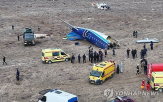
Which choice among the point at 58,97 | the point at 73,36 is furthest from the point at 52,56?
the point at 58,97

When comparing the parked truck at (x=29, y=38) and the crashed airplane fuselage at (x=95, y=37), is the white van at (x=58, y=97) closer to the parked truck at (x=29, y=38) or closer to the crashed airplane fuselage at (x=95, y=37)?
the crashed airplane fuselage at (x=95, y=37)

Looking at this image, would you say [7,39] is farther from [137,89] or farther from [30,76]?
[137,89]

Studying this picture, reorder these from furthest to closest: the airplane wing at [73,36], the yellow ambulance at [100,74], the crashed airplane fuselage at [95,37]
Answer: the airplane wing at [73,36]
the crashed airplane fuselage at [95,37]
the yellow ambulance at [100,74]

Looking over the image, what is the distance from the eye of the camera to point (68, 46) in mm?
44656

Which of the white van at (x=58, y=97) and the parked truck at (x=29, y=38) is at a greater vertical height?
the parked truck at (x=29, y=38)

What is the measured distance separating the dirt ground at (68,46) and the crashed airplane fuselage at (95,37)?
1106 millimetres

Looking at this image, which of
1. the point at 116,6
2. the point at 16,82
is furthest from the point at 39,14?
the point at 16,82

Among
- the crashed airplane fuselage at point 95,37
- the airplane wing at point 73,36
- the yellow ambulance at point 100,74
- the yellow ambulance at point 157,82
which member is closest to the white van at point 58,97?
the yellow ambulance at point 100,74

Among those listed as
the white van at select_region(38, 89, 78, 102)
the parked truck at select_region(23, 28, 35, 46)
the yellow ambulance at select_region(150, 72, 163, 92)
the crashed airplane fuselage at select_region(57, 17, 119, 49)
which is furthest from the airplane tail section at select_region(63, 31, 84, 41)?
the white van at select_region(38, 89, 78, 102)

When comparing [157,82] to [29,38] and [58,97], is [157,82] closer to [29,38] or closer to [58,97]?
[58,97]

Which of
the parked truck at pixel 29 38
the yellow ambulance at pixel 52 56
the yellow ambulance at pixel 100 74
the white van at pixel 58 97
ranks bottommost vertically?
the white van at pixel 58 97

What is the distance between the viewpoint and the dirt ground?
2884cm

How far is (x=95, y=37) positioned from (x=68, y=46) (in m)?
4.22

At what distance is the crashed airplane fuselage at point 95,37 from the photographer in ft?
137
